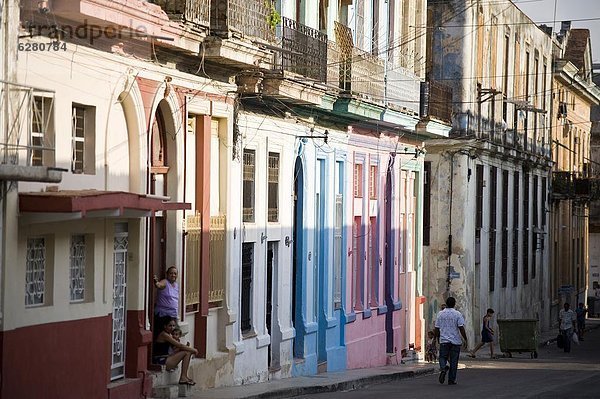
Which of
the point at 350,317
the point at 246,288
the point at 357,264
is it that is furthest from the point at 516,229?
the point at 246,288

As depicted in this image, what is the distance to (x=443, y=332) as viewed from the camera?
2469 centimetres

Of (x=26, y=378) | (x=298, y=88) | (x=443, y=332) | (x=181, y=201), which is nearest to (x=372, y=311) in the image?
(x=443, y=332)

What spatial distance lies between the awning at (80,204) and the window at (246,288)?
6.31 meters

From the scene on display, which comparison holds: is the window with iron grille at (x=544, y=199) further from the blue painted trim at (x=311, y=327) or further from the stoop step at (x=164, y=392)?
the stoop step at (x=164, y=392)

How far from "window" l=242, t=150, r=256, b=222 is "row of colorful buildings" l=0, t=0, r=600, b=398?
0.15 ft

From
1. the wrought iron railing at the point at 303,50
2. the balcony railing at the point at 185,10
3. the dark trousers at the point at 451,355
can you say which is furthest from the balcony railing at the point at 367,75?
the balcony railing at the point at 185,10

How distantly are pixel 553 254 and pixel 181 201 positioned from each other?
37.8 metres

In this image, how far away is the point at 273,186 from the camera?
80.1ft

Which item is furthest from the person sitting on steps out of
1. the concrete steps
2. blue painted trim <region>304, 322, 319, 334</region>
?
blue painted trim <region>304, 322, 319, 334</region>

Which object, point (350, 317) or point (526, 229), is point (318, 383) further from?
point (526, 229)

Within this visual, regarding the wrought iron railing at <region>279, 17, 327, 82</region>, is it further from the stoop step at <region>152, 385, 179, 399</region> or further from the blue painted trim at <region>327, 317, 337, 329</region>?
the stoop step at <region>152, 385, 179, 399</region>

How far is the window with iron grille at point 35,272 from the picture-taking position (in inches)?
611

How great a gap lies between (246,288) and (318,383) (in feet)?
6.25

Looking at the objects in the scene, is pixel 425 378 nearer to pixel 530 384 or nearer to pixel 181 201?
pixel 530 384
